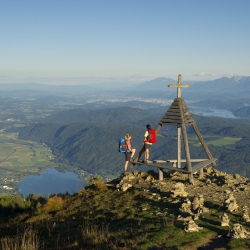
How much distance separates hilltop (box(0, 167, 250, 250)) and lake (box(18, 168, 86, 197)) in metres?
125

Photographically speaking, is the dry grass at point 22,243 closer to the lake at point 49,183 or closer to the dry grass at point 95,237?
the dry grass at point 95,237

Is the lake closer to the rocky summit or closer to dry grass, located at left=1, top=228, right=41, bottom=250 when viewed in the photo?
the rocky summit

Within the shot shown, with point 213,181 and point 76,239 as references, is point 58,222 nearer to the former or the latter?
point 76,239

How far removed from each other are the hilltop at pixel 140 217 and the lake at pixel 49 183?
125 m

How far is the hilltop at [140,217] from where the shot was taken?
31.4 ft

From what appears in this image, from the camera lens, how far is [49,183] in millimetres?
164625

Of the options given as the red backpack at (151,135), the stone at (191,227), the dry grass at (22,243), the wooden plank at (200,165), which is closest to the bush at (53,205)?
the dry grass at (22,243)

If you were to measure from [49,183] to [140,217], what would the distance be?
16015cm

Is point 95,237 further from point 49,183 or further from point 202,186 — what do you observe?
point 49,183

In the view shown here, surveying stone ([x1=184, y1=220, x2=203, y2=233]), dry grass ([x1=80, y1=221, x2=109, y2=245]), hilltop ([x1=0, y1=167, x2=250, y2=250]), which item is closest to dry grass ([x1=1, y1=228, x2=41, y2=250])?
hilltop ([x1=0, y1=167, x2=250, y2=250])

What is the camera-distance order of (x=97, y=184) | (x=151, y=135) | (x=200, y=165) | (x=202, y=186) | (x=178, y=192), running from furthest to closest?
(x=151, y=135) → (x=200, y=165) → (x=97, y=184) → (x=202, y=186) → (x=178, y=192)

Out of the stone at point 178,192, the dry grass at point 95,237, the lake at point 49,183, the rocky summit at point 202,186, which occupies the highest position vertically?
the dry grass at point 95,237

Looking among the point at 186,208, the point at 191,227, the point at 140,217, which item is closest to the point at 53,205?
the point at 140,217

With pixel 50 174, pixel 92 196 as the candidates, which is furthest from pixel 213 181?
pixel 50 174
